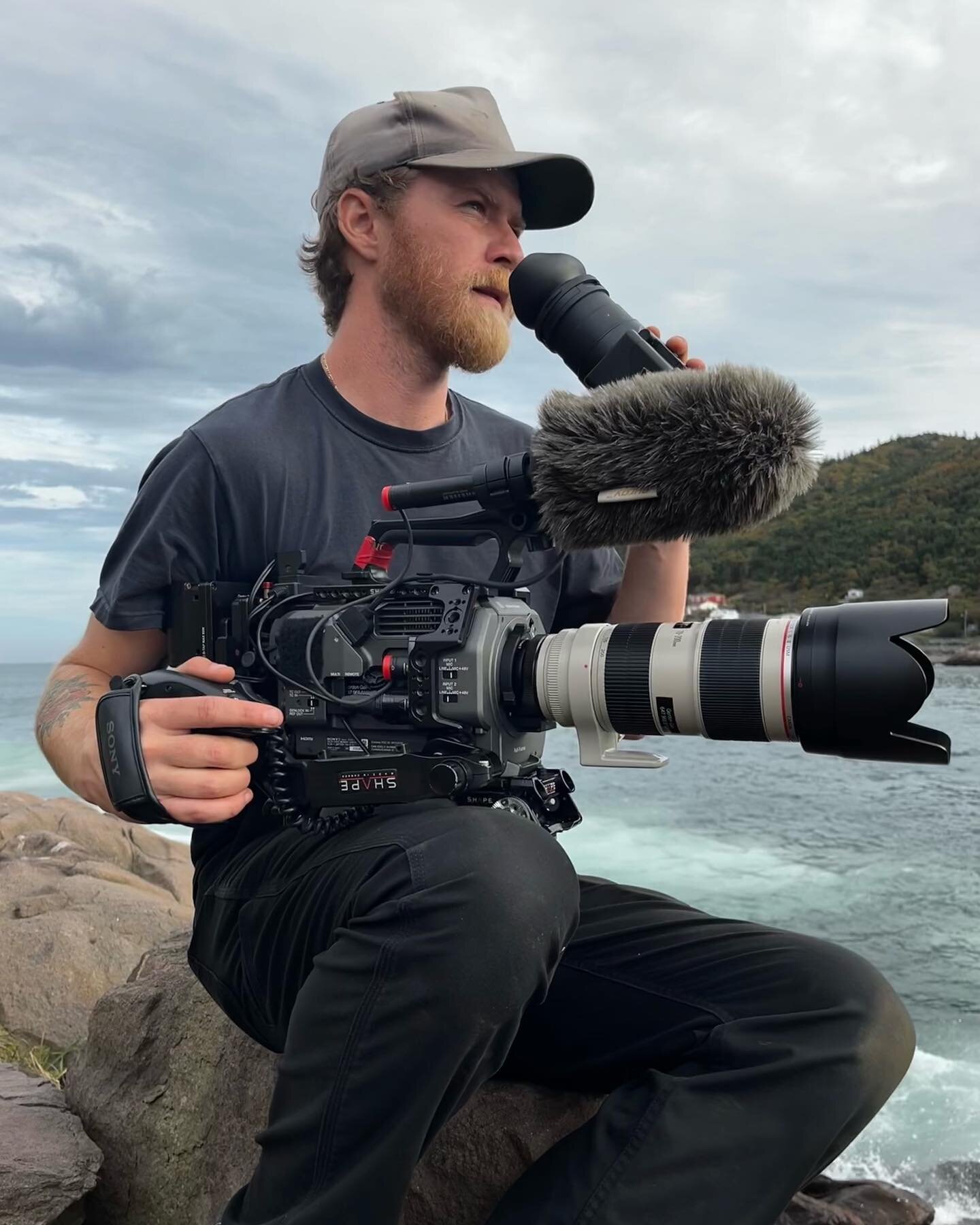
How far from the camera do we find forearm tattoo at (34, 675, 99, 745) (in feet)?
6.27

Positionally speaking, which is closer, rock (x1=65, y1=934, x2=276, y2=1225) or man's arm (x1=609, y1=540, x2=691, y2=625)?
rock (x1=65, y1=934, x2=276, y2=1225)

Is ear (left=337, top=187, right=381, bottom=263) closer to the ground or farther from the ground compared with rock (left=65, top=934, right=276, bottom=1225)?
farther from the ground

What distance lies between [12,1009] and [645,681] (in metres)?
2.54

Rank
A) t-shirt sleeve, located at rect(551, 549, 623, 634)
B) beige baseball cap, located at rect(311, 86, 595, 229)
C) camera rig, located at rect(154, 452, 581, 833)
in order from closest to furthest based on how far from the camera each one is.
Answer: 1. camera rig, located at rect(154, 452, 581, 833)
2. beige baseball cap, located at rect(311, 86, 595, 229)
3. t-shirt sleeve, located at rect(551, 549, 623, 634)

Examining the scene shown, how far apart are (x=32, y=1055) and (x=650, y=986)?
2.17 m

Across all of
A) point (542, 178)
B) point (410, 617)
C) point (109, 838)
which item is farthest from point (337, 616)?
point (109, 838)

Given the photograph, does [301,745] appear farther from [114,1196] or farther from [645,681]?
→ [114,1196]

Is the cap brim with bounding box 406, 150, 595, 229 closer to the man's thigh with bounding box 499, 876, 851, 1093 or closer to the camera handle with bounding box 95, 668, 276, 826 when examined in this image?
the camera handle with bounding box 95, 668, 276, 826

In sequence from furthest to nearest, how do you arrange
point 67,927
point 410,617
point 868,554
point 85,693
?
point 868,554, point 67,927, point 85,693, point 410,617

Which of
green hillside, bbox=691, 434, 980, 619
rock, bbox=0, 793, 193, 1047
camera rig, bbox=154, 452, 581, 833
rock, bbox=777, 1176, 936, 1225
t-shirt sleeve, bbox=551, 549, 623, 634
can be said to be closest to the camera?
camera rig, bbox=154, 452, 581, 833

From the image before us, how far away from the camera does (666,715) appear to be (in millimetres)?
1544

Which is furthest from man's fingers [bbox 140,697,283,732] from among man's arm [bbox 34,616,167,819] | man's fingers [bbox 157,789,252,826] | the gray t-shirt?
the gray t-shirt

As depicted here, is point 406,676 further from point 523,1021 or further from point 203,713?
point 523,1021

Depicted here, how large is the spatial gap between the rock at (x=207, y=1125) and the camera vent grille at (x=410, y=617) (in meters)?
0.92
